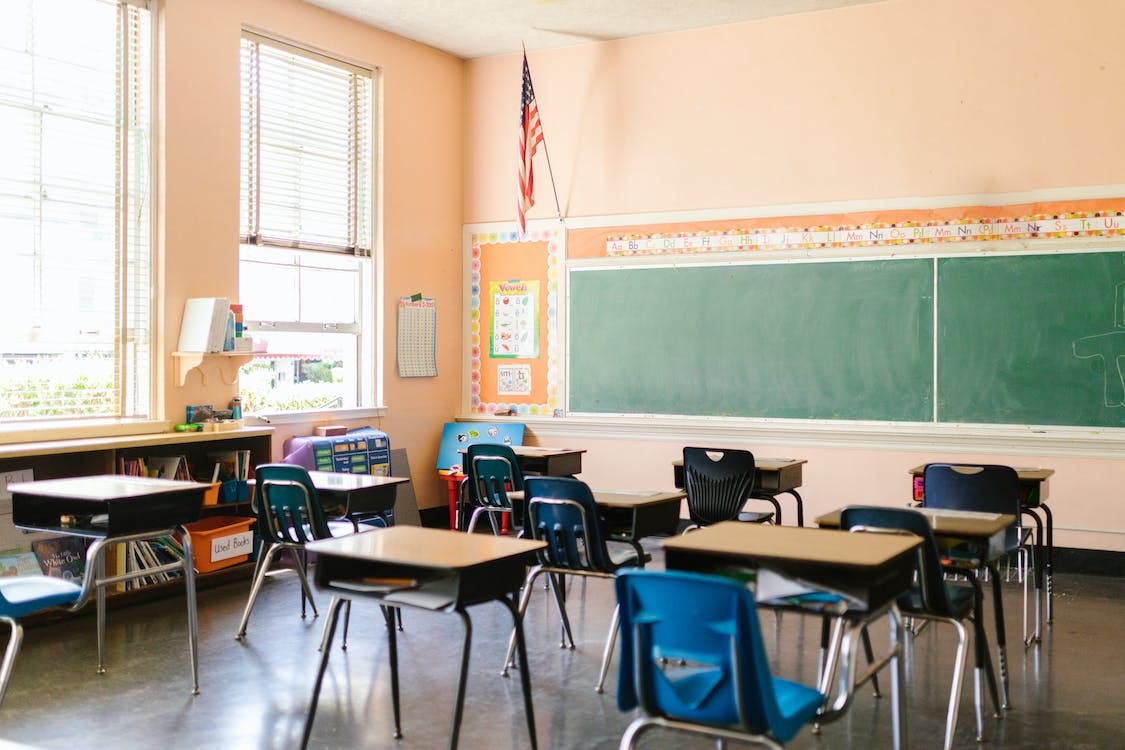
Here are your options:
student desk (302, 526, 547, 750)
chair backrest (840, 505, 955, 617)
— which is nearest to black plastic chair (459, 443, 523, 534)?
student desk (302, 526, 547, 750)

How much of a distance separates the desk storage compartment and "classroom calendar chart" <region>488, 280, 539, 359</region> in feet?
9.04

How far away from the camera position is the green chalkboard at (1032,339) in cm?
626

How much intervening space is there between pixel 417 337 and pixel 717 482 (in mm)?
3344

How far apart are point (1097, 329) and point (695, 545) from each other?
15.0 ft

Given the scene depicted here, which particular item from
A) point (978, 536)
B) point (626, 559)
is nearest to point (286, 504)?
point (626, 559)

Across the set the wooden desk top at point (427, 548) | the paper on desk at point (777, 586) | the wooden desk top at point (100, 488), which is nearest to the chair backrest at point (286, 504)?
the wooden desk top at point (100, 488)

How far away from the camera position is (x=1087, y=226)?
630 cm

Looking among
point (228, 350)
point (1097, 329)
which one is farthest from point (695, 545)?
point (1097, 329)

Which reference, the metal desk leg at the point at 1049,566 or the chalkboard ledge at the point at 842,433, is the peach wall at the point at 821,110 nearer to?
the chalkboard ledge at the point at 842,433

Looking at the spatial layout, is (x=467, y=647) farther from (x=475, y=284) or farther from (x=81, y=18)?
(x=475, y=284)

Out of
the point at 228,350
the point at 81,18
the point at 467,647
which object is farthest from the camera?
the point at 228,350

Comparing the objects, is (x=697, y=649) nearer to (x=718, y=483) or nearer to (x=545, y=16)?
(x=718, y=483)

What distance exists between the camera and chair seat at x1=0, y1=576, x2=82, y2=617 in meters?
3.44

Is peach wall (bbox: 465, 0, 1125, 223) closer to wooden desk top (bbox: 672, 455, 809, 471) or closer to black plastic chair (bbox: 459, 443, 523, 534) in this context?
wooden desk top (bbox: 672, 455, 809, 471)
